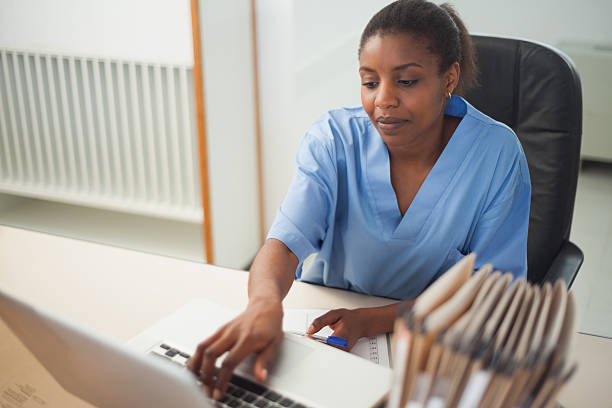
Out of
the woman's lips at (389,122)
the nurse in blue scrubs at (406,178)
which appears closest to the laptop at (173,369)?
the nurse in blue scrubs at (406,178)

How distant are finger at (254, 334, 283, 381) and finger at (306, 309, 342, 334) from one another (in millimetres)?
121

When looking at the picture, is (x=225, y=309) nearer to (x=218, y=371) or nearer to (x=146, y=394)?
(x=218, y=371)

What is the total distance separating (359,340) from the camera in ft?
2.91

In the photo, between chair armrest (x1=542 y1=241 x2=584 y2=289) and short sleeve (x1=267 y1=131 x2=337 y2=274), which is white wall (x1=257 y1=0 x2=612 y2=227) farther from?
short sleeve (x1=267 y1=131 x2=337 y2=274)

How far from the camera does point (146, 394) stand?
55cm

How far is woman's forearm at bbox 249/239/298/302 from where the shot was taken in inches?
35.2

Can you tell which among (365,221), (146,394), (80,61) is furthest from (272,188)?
(146,394)

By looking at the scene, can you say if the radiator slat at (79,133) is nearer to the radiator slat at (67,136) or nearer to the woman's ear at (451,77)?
the radiator slat at (67,136)

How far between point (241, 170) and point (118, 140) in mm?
539

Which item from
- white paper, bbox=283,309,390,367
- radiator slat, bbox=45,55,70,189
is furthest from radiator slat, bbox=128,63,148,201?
white paper, bbox=283,309,390,367

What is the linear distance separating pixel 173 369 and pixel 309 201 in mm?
658

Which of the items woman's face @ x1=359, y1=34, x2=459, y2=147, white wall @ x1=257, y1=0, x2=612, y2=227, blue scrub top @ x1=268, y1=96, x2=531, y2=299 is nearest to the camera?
woman's face @ x1=359, y1=34, x2=459, y2=147

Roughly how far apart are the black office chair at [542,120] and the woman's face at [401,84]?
172 millimetres

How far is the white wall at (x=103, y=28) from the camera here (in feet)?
7.35
